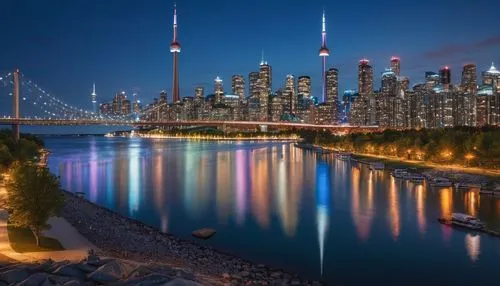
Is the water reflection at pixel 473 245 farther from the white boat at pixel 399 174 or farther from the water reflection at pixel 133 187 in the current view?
the white boat at pixel 399 174

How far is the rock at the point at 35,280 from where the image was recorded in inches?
301

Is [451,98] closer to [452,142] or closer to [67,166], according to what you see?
[452,142]

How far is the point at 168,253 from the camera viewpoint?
14.0m

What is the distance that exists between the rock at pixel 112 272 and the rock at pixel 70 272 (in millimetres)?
188

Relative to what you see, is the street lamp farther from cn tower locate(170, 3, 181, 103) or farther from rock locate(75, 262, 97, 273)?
cn tower locate(170, 3, 181, 103)

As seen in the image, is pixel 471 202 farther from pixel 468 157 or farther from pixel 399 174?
pixel 468 157

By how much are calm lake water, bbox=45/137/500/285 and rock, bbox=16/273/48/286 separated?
23.2 ft

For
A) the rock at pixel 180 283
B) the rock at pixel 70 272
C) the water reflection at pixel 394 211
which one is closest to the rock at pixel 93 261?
the rock at pixel 70 272

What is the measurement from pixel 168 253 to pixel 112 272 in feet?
18.0

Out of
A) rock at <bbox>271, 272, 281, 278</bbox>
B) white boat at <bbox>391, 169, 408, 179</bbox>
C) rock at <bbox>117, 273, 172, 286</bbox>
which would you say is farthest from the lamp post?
rock at <bbox>117, 273, 172, 286</bbox>

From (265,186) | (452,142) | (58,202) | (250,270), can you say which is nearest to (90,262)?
(250,270)

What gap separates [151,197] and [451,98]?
122 m

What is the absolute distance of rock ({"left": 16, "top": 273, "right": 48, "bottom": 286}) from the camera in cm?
763

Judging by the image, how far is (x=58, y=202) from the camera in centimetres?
1412
